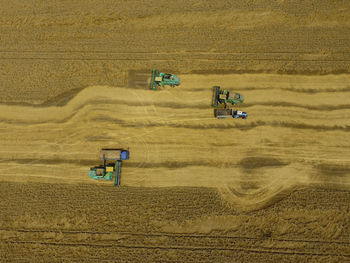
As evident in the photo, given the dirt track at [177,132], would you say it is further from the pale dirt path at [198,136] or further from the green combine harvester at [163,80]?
the green combine harvester at [163,80]

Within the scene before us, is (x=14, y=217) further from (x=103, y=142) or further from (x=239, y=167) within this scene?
(x=239, y=167)

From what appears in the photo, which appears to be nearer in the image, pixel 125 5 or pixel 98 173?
pixel 98 173

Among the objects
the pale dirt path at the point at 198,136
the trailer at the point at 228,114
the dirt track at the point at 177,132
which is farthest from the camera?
the trailer at the point at 228,114

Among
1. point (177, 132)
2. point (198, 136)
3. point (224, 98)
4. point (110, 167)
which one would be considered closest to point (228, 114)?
point (224, 98)

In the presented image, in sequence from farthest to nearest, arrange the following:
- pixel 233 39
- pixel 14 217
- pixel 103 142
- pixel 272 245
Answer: pixel 233 39, pixel 103 142, pixel 14 217, pixel 272 245

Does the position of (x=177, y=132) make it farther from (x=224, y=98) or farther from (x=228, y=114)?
(x=224, y=98)

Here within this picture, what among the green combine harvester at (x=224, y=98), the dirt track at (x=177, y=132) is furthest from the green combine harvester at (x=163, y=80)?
the green combine harvester at (x=224, y=98)

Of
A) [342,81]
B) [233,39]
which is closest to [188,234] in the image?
[233,39]

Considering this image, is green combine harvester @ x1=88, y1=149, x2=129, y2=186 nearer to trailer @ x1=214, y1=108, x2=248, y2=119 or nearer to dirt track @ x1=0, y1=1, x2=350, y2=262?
dirt track @ x1=0, y1=1, x2=350, y2=262
